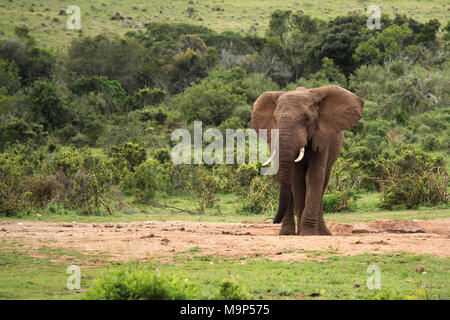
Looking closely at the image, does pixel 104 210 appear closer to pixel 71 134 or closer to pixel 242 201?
pixel 242 201

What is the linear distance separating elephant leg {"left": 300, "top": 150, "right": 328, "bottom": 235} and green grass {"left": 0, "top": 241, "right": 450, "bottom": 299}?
1.78m

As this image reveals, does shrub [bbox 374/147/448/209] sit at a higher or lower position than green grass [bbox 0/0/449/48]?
lower

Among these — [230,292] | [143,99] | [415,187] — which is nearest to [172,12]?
[143,99]

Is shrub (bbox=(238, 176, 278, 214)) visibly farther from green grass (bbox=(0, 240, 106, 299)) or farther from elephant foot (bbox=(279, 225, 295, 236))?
green grass (bbox=(0, 240, 106, 299))

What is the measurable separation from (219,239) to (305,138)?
211cm

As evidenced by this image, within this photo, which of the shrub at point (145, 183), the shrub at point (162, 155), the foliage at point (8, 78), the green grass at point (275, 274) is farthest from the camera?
the foliage at point (8, 78)

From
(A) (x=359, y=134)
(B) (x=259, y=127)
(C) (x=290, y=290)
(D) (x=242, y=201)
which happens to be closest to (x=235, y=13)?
(A) (x=359, y=134)

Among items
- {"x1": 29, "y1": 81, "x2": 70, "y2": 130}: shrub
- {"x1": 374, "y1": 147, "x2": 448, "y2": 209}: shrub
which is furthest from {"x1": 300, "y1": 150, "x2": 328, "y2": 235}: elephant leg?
{"x1": 29, "y1": 81, "x2": 70, "y2": 130}: shrub

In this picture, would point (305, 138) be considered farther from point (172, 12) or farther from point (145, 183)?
point (172, 12)

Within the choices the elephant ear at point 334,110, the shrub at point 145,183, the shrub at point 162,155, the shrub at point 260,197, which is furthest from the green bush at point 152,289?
the shrub at point 162,155

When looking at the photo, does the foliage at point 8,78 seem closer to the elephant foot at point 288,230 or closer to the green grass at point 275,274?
the elephant foot at point 288,230

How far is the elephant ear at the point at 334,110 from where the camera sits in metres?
10.5

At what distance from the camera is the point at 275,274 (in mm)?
7262

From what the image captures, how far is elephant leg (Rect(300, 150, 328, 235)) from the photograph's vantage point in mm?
10219
